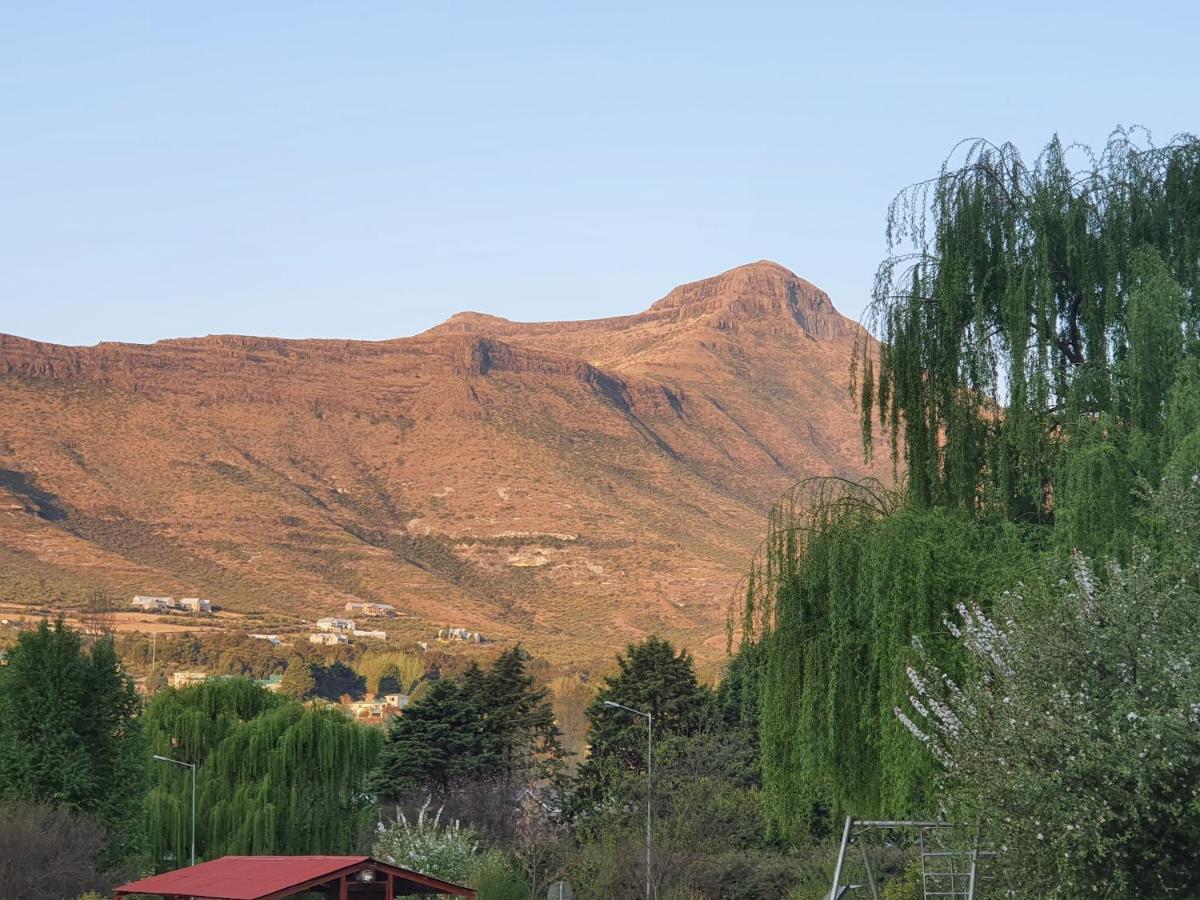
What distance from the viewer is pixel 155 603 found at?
561 ft

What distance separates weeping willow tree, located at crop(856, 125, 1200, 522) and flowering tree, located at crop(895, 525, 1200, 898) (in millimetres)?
4920

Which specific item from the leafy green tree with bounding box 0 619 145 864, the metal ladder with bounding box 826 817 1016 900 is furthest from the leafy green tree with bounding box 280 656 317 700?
the metal ladder with bounding box 826 817 1016 900

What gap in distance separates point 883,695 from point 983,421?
4.75m

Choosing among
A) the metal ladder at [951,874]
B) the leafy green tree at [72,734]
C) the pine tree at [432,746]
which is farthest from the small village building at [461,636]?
the metal ladder at [951,874]

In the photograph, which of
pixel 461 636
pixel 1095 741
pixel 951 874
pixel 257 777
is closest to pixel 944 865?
pixel 951 874

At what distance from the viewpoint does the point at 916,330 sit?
25.7 metres

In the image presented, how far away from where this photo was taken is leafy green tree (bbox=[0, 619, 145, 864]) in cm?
4550

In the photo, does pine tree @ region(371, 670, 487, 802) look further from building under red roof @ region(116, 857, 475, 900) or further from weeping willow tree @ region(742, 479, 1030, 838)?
weeping willow tree @ region(742, 479, 1030, 838)

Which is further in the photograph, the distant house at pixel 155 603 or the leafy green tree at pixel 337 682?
the leafy green tree at pixel 337 682

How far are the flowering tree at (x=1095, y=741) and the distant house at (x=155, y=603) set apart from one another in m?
158

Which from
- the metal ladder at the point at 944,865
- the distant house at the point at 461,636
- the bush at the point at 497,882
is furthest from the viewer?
the distant house at the point at 461,636

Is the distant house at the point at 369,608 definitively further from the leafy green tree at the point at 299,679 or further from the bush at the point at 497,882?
the bush at the point at 497,882

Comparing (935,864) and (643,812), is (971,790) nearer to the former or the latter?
(935,864)

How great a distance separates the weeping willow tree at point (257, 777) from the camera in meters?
62.4
